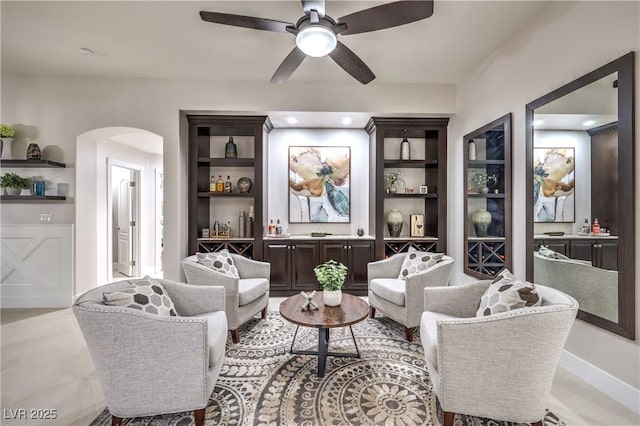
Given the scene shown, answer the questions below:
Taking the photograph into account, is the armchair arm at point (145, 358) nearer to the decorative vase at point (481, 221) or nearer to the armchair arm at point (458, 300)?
the armchair arm at point (458, 300)

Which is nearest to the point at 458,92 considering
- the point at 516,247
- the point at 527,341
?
the point at 516,247

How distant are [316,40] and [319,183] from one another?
2563mm

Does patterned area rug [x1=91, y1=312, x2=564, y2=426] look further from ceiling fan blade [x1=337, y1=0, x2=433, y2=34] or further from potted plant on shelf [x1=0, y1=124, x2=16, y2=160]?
potted plant on shelf [x1=0, y1=124, x2=16, y2=160]

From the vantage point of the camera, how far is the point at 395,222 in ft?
14.4

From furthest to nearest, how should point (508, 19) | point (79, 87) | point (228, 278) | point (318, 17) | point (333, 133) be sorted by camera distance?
point (333, 133) < point (79, 87) < point (228, 278) < point (508, 19) < point (318, 17)

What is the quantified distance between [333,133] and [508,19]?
2.56 m

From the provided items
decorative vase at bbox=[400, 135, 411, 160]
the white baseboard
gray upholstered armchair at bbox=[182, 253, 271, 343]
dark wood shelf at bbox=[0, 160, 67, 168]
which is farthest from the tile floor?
decorative vase at bbox=[400, 135, 411, 160]

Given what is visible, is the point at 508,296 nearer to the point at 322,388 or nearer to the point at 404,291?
the point at 404,291

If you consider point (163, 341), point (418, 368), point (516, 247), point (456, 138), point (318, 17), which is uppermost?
point (318, 17)

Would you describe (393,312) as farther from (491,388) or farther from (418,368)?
(491,388)

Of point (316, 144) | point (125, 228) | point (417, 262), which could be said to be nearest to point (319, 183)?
point (316, 144)

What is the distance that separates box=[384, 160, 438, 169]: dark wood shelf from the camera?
4.26 meters

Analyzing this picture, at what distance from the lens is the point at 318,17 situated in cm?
211

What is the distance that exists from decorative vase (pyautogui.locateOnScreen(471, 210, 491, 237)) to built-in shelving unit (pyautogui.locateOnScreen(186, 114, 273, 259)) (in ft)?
8.97
